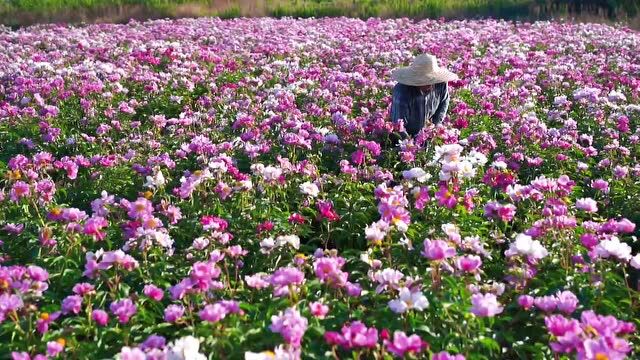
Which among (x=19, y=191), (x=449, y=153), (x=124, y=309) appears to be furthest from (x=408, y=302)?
(x=19, y=191)

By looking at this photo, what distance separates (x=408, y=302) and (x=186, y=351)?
89cm

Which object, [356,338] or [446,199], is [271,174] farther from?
[356,338]

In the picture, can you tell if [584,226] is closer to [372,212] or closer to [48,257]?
[372,212]

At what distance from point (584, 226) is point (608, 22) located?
42.8 feet

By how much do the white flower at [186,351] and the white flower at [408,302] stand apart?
2.52ft

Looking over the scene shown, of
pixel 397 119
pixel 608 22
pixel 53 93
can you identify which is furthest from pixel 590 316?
pixel 608 22

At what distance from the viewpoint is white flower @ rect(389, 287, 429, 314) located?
2670 mm

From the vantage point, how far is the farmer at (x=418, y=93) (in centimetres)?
572

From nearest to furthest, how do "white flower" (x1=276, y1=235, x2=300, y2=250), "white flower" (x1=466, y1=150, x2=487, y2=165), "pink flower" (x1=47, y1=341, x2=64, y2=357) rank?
"pink flower" (x1=47, y1=341, x2=64, y2=357)
"white flower" (x1=276, y1=235, x2=300, y2=250)
"white flower" (x1=466, y1=150, x2=487, y2=165)

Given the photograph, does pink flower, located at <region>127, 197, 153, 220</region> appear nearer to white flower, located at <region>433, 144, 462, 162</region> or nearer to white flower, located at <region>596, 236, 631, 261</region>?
white flower, located at <region>433, 144, 462, 162</region>

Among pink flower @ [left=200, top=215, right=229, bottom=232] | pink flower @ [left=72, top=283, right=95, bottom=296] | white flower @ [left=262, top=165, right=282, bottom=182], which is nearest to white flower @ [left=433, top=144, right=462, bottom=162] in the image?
white flower @ [left=262, top=165, right=282, bottom=182]

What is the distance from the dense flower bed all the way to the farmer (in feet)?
0.80

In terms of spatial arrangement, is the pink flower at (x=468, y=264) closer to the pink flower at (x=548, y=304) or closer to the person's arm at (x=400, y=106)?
the pink flower at (x=548, y=304)

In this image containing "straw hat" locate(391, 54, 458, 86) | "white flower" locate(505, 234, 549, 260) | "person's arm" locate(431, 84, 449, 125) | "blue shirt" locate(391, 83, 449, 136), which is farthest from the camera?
"person's arm" locate(431, 84, 449, 125)
